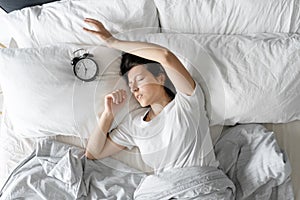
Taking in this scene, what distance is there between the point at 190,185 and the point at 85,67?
50 cm

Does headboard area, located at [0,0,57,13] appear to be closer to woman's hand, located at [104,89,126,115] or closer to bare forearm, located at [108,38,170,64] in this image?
bare forearm, located at [108,38,170,64]

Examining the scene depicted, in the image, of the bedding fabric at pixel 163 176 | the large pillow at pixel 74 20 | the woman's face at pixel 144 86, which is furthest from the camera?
the large pillow at pixel 74 20

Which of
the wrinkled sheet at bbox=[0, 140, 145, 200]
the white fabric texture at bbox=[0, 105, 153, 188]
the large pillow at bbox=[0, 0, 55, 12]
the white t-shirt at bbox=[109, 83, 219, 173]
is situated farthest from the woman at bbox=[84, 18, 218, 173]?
the large pillow at bbox=[0, 0, 55, 12]

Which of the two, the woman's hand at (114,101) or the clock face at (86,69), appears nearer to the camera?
the woman's hand at (114,101)

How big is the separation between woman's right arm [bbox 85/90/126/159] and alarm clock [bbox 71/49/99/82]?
14cm

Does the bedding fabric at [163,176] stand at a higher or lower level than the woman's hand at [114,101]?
lower

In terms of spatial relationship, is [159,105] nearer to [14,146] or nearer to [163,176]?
[163,176]

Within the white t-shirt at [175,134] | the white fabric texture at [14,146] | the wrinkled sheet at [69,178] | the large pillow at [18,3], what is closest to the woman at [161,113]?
the white t-shirt at [175,134]

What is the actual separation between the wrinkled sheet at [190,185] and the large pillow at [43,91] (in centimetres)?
29

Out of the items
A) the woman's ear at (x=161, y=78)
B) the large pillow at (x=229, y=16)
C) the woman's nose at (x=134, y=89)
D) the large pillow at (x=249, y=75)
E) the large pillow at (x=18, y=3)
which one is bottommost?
the large pillow at (x=249, y=75)

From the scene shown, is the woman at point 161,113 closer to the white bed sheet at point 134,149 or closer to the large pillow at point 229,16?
the white bed sheet at point 134,149

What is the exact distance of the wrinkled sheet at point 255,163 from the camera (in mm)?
1383

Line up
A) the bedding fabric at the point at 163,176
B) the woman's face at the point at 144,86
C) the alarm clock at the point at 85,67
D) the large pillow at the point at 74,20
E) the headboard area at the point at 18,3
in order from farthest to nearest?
the headboard area at the point at 18,3 → the large pillow at the point at 74,20 → the alarm clock at the point at 85,67 → the bedding fabric at the point at 163,176 → the woman's face at the point at 144,86

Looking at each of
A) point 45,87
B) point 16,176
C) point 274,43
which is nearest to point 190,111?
point 274,43
